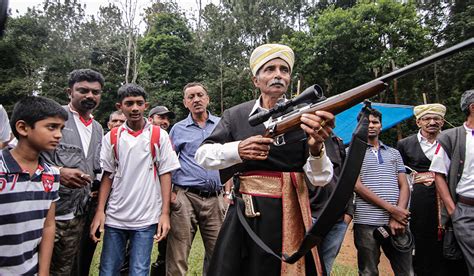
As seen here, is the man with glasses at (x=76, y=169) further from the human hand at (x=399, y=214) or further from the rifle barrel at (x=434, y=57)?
the human hand at (x=399, y=214)

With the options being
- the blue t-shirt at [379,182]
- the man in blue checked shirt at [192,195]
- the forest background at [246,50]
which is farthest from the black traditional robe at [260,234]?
the forest background at [246,50]

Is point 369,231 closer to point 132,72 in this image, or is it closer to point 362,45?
point 362,45

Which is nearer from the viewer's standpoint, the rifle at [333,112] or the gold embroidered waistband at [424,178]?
the rifle at [333,112]

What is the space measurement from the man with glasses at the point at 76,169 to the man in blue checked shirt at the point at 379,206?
2709 millimetres

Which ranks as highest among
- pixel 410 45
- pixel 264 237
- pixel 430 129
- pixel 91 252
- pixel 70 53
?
pixel 70 53

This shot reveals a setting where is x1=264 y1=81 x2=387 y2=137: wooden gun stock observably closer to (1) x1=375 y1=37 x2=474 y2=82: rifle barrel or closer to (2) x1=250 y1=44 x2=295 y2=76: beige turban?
(1) x1=375 y1=37 x2=474 y2=82: rifle barrel

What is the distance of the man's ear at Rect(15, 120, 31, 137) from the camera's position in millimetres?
2514

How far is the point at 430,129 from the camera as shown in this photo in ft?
15.6

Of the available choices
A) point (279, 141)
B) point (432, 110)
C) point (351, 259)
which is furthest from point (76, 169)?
point (351, 259)

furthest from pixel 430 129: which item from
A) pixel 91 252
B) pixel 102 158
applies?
pixel 91 252

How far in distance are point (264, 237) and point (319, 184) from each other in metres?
0.49

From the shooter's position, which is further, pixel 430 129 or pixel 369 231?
pixel 430 129

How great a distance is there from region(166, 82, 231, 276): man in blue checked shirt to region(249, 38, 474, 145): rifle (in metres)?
2.05

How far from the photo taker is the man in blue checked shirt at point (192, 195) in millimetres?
4043
